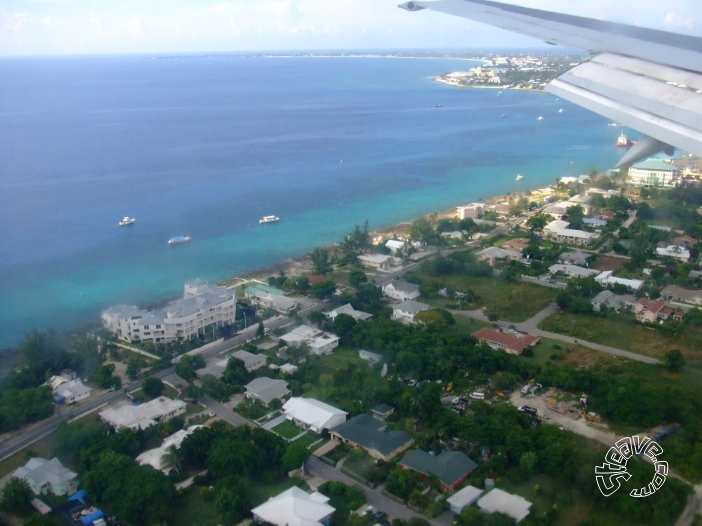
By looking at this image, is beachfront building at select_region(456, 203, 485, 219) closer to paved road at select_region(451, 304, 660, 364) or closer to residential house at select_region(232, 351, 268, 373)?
paved road at select_region(451, 304, 660, 364)

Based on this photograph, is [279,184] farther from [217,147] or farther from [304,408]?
[304,408]

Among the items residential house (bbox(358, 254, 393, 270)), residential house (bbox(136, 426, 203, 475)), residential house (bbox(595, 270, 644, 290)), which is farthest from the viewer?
residential house (bbox(358, 254, 393, 270))

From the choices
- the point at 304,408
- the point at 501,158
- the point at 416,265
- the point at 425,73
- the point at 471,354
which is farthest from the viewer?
the point at 425,73

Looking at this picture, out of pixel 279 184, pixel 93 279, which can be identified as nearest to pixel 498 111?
pixel 279 184

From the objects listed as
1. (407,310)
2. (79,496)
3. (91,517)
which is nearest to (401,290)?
(407,310)

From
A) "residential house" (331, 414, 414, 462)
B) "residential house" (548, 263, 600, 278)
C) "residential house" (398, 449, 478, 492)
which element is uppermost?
"residential house" (398, 449, 478, 492)

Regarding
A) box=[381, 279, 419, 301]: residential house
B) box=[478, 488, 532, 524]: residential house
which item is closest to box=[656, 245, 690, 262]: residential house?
box=[381, 279, 419, 301]: residential house
